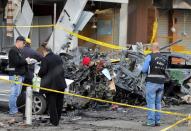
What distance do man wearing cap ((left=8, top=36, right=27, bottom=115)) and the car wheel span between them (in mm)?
461

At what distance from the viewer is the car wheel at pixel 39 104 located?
1318cm

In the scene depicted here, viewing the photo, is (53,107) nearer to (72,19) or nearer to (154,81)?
(154,81)

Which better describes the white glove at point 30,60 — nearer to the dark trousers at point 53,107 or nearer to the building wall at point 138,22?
the dark trousers at point 53,107

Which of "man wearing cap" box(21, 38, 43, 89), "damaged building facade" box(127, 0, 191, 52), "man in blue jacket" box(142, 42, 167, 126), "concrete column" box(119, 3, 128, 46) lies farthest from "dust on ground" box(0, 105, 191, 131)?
"damaged building facade" box(127, 0, 191, 52)

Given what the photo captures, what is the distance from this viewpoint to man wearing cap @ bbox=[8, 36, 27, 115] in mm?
12836

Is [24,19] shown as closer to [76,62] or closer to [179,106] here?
[76,62]

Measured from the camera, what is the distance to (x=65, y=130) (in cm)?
1111

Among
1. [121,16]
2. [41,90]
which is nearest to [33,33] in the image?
[121,16]

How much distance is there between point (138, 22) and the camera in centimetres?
2450

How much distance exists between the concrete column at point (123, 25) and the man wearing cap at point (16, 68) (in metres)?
11.2

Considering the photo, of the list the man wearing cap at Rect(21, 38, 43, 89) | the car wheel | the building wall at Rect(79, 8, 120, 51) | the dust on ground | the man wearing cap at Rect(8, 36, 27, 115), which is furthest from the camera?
the building wall at Rect(79, 8, 120, 51)

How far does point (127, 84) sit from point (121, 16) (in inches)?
370

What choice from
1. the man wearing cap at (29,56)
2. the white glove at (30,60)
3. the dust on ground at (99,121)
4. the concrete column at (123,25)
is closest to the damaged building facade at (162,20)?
the concrete column at (123,25)

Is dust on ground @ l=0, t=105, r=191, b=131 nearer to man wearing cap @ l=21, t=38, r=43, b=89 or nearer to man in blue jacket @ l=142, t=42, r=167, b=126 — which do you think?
man in blue jacket @ l=142, t=42, r=167, b=126
